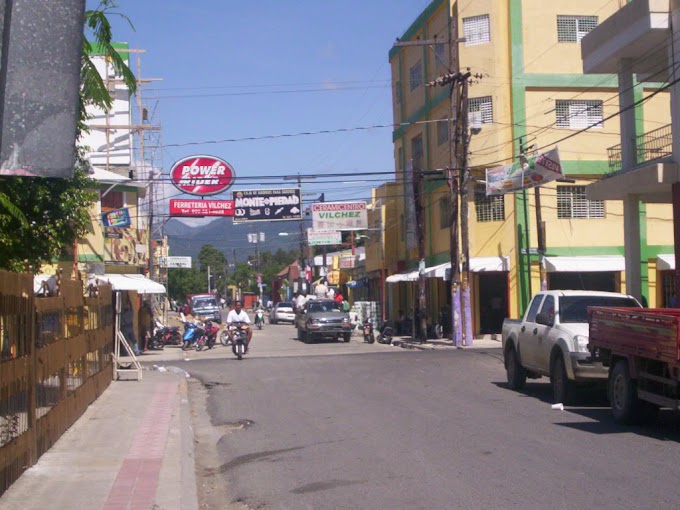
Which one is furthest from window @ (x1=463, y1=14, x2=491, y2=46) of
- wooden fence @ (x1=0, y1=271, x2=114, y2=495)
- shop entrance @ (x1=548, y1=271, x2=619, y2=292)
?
wooden fence @ (x1=0, y1=271, x2=114, y2=495)

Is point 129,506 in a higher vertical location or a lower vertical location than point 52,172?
lower

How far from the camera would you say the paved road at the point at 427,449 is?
27.1ft

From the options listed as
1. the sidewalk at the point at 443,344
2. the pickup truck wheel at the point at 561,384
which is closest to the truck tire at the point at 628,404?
the pickup truck wheel at the point at 561,384

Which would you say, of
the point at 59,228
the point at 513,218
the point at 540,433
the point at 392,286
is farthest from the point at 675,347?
the point at 392,286

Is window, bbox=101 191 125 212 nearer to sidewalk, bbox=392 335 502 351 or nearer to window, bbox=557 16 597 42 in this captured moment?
sidewalk, bbox=392 335 502 351

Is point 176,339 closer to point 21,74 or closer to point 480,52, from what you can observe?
point 480,52

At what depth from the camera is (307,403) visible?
15852 millimetres

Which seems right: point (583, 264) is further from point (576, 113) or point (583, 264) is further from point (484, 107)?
point (484, 107)

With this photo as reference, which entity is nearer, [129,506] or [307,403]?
[129,506]

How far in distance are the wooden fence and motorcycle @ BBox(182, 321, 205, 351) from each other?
17.9 meters

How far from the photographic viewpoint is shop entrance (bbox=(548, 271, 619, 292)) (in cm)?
3538

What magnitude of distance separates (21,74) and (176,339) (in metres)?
33.3

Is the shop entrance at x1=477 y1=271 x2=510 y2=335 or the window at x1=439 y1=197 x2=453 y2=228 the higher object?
the window at x1=439 y1=197 x2=453 y2=228

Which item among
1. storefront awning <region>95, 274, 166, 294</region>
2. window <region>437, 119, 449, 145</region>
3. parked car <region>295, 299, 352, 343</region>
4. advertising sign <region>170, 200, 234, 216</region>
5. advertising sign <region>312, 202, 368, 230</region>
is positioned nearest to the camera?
storefront awning <region>95, 274, 166, 294</region>
